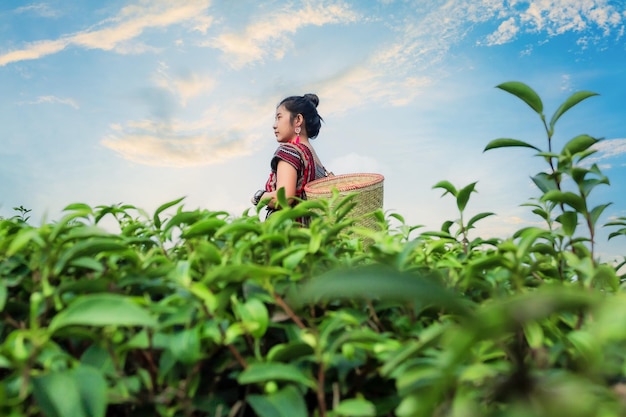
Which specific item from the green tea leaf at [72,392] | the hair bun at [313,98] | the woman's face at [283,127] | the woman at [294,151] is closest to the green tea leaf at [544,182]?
the green tea leaf at [72,392]

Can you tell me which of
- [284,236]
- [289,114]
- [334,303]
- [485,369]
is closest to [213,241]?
[284,236]

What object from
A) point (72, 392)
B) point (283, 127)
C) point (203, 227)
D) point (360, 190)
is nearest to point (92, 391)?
point (72, 392)

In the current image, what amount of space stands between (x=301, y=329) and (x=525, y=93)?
2.20 feet

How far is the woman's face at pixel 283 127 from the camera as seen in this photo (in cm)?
581

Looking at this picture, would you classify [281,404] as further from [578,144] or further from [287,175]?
[287,175]

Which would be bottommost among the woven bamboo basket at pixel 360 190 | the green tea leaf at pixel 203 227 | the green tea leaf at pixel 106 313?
the green tea leaf at pixel 106 313

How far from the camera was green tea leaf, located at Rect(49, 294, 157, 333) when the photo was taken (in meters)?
0.61

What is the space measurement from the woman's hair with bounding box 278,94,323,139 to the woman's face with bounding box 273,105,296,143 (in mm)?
53

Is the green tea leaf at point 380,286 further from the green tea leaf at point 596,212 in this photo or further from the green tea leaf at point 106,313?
the green tea leaf at point 596,212

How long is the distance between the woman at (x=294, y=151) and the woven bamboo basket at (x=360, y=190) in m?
0.24

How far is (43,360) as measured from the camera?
0.71 metres

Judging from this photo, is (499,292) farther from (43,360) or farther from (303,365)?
(43,360)

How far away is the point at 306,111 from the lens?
589cm

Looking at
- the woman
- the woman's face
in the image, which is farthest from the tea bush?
the woman's face
